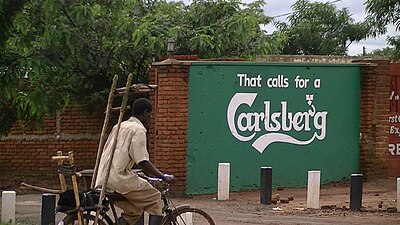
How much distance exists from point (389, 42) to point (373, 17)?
2711mm

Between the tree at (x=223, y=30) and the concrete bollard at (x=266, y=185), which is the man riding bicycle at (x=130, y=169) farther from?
the tree at (x=223, y=30)

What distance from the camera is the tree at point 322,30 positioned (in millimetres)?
34406

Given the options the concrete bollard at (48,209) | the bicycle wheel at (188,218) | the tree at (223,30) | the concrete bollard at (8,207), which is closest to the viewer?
the bicycle wheel at (188,218)

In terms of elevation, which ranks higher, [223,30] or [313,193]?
[223,30]

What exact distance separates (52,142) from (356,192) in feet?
28.3

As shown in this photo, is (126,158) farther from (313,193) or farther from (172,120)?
(172,120)

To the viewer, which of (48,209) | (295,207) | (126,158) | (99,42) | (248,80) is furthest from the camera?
(99,42)

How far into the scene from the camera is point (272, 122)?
15.7 m

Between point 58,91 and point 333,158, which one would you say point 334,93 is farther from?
point 58,91

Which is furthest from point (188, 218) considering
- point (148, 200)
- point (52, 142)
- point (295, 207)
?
point (52, 142)

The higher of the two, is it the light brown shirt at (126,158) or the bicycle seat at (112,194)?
the light brown shirt at (126,158)

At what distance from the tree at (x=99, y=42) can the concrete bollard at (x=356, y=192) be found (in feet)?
17.3

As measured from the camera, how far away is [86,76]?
56.8ft

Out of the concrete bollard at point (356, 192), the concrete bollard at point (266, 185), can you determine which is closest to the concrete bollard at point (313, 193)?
the concrete bollard at point (356, 192)
